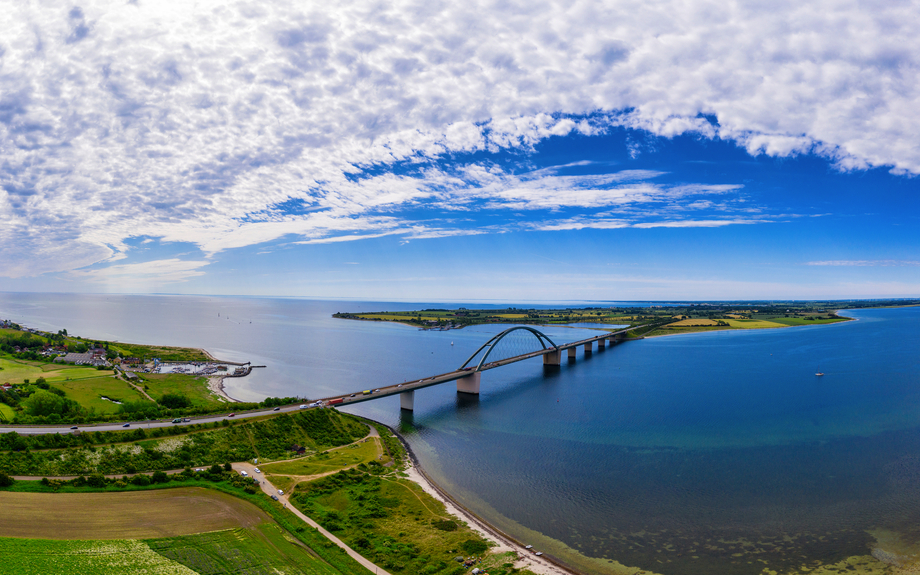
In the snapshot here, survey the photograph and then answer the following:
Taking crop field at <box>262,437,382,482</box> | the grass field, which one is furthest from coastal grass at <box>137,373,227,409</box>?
crop field at <box>262,437,382,482</box>

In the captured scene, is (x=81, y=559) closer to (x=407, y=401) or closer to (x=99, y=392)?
(x=407, y=401)

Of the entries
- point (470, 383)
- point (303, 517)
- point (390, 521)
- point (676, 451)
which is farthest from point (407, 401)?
point (676, 451)

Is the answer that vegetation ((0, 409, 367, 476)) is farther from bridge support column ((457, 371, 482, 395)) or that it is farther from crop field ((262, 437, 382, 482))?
bridge support column ((457, 371, 482, 395))

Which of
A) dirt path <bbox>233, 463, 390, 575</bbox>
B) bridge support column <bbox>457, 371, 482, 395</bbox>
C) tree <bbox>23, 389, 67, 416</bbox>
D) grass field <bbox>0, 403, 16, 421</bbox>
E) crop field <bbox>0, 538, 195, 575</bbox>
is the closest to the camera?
crop field <bbox>0, 538, 195, 575</bbox>

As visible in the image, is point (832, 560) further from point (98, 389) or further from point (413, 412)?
point (98, 389)

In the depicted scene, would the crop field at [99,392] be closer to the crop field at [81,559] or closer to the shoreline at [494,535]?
the crop field at [81,559]

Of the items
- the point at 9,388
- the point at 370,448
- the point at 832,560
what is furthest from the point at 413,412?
the point at 9,388
